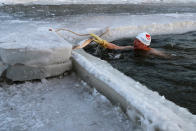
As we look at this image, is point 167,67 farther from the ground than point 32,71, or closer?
closer

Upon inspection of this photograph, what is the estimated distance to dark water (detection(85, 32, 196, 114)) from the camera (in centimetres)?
280

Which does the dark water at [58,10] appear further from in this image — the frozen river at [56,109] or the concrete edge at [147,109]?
the concrete edge at [147,109]

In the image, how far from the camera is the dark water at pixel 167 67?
2802 millimetres

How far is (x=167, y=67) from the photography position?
12.2ft

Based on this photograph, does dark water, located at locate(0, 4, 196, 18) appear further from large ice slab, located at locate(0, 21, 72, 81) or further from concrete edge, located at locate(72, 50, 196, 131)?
concrete edge, located at locate(72, 50, 196, 131)

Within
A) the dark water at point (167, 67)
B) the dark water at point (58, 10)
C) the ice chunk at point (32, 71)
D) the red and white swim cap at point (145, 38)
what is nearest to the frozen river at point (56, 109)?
the ice chunk at point (32, 71)

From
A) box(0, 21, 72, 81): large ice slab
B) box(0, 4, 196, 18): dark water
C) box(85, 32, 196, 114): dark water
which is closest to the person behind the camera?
box(0, 21, 72, 81): large ice slab

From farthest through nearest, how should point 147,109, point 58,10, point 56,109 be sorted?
point 58,10 → point 56,109 → point 147,109

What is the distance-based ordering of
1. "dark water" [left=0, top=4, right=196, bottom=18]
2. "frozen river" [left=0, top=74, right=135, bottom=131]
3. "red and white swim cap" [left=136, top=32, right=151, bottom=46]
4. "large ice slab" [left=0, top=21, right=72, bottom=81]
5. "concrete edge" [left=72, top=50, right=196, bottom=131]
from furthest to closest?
"dark water" [left=0, top=4, right=196, bottom=18], "red and white swim cap" [left=136, top=32, right=151, bottom=46], "large ice slab" [left=0, top=21, right=72, bottom=81], "frozen river" [left=0, top=74, right=135, bottom=131], "concrete edge" [left=72, top=50, right=196, bottom=131]

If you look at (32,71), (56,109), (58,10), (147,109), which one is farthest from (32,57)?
(58,10)

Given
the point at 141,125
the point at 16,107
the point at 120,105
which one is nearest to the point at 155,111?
the point at 141,125

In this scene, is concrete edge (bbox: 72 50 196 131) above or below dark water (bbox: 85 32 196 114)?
above

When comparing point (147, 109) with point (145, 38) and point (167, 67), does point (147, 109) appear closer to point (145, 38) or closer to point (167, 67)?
point (167, 67)

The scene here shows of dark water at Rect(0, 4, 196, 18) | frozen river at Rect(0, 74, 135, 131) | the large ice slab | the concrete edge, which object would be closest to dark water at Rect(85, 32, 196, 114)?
the concrete edge
